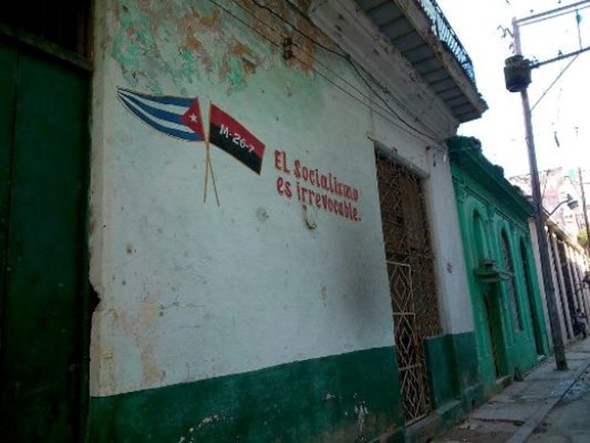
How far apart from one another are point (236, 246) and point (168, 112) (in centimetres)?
105

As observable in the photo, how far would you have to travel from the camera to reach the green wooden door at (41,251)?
8.16ft

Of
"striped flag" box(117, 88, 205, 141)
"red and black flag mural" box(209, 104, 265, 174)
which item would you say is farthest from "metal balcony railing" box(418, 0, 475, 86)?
"striped flag" box(117, 88, 205, 141)

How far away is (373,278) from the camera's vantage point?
5465 mm

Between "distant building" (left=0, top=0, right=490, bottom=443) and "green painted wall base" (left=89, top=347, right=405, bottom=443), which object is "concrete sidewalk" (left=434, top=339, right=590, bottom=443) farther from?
"green painted wall base" (left=89, top=347, right=405, bottom=443)

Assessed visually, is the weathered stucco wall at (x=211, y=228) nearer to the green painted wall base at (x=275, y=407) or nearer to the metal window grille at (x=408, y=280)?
the green painted wall base at (x=275, y=407)

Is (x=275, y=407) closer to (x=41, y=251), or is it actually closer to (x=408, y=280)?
(x=41, y=251)

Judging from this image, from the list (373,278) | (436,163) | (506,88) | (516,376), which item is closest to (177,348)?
(373,278)

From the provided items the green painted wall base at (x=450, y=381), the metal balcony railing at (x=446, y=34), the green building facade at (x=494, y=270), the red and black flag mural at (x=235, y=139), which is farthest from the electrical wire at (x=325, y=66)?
the green painted wall base at (x=450, y=381)

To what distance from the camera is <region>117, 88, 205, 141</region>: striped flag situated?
3090mm

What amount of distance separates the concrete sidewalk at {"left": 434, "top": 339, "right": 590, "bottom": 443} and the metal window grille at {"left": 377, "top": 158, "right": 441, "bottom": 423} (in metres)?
0.70

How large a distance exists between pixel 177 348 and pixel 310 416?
1557 millimetres

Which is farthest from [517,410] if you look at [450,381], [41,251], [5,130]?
[5,130]

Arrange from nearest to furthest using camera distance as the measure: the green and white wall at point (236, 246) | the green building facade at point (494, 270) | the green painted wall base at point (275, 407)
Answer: the green painted wall base at point (275, 407)
the green and white wall at point (236, 246)
the green building facade at point (494, 270)

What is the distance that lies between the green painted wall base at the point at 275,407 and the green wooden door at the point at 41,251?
254mm
